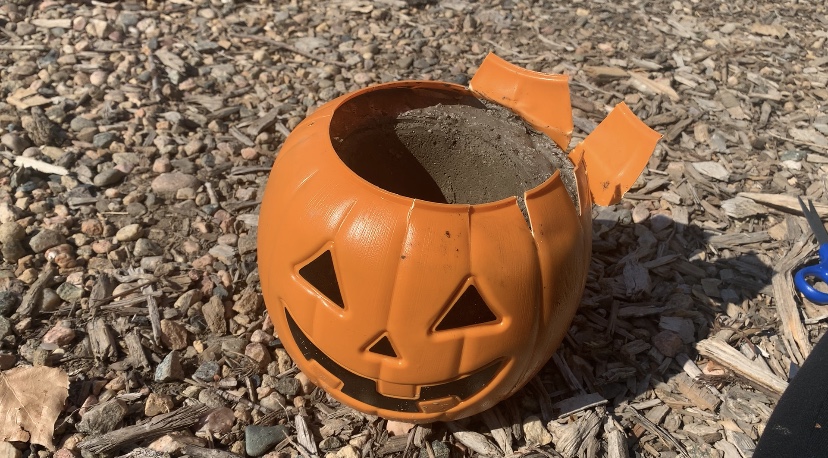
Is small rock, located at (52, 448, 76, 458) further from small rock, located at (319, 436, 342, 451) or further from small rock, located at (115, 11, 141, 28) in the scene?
small rock, located at (115, 11, 141, 28)

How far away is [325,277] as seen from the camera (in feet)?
6.73

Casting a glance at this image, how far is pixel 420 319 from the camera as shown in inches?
76.2

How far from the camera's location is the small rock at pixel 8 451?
2.33m

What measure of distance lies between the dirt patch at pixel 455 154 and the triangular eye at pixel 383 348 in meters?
0.79

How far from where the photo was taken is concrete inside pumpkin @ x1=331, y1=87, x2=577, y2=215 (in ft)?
8.37

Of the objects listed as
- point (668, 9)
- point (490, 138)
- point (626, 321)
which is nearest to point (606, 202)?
point (490, 138)

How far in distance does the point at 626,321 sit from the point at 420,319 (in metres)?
1.54

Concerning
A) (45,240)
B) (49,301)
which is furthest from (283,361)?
(45,240)

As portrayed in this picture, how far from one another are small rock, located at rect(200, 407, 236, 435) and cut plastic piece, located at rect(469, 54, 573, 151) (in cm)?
163

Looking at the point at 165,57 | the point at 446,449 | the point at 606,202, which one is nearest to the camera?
the point at 606,202

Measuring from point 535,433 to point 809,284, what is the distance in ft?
5.85

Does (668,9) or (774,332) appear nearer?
(774,332)

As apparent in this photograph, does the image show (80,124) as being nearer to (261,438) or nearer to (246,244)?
(246,244)

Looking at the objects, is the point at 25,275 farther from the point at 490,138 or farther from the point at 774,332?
the point at 774,332
